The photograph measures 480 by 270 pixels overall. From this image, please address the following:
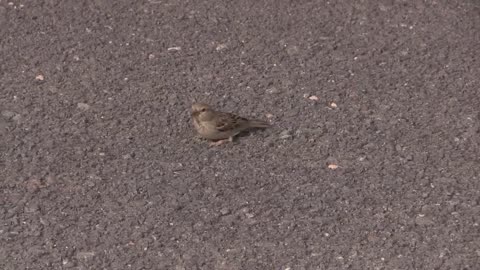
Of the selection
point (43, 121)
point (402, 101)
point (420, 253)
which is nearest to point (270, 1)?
point (402, 101)

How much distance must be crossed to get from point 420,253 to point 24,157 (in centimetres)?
261

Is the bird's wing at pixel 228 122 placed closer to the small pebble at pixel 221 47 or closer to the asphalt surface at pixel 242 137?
the asphalt surface at pixel 242 137

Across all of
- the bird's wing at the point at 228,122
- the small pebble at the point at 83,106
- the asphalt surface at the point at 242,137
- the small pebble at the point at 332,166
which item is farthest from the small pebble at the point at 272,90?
the small pebble at the point at 83,106

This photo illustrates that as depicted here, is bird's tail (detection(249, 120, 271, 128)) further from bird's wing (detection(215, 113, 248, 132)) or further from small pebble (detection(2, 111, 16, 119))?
small pebble (detection(2, 111, 16, 119))

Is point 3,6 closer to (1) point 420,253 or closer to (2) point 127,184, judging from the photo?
(2) point 127,184

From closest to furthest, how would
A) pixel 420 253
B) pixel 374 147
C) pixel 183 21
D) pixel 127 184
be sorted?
1. pixel 420 253
2. pixel 127 184
3. pixel 374 147
4. pixel 183 21

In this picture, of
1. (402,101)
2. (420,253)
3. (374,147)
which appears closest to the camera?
(420,253)

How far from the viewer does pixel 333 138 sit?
24.6 ft

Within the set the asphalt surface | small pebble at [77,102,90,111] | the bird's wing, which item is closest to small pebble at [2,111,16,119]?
the asphalt surface

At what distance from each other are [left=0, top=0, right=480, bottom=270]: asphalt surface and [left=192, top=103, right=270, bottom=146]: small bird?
94 millimetres

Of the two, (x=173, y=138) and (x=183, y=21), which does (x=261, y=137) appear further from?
(x=183, y=21)

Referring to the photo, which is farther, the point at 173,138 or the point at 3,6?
the point at 3,6

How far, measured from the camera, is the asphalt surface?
637 centimetres

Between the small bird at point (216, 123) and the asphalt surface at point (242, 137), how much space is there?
0.09 meters
